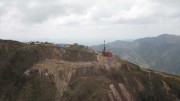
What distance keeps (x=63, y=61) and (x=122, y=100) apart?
27970 millimetres

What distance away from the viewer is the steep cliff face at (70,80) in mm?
85688

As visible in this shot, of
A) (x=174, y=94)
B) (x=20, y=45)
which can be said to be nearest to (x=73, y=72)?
(x=20, y=45)

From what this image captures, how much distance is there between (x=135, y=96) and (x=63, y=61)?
29.8m

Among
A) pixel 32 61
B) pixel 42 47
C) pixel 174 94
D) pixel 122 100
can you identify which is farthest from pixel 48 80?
pixel 174 94

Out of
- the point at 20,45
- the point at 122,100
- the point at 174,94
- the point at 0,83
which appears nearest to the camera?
the point at 122,100

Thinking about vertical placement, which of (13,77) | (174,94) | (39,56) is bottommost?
(174,94)

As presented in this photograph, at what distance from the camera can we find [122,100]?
282 feet

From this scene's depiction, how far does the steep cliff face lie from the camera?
3374 inches

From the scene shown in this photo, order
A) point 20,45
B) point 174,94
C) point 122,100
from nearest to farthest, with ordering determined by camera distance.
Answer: point 122,100 < point 174,94 < point 20,45

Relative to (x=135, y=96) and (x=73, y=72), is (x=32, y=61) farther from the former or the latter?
(x=135, y=96)

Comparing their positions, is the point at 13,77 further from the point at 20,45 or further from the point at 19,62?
the point at 20,45

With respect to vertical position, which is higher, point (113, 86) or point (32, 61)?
point (32, 61)

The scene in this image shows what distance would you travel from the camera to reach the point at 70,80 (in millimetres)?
91750

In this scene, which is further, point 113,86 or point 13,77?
point 13,77
